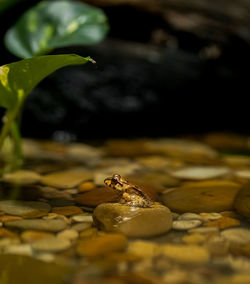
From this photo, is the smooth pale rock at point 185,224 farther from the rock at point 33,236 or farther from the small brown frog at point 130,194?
the rock at point 33,236

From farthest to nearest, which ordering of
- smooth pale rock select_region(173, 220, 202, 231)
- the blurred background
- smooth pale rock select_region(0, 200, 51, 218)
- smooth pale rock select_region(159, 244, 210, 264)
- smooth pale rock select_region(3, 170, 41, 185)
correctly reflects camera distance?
the blurred background → smooth pale rock select_region(3, 170, 41, 185) → smooth pale rock select_region(0, 200, 51, 218) → smooth pale rock select_region(173, 220, 202, 231) → smooth pale rock select_region(159, 244, 210, 264)

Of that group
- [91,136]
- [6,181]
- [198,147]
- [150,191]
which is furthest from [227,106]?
[6,181]

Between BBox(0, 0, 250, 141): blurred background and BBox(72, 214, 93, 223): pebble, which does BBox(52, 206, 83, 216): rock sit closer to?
BBox(72, 214, 93, 223): pebble

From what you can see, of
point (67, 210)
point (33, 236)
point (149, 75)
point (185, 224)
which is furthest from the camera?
point (149, 75)

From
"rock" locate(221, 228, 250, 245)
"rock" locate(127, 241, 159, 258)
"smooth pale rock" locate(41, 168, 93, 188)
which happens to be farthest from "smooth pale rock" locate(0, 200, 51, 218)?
"rock" locate(221, 228, 250, 245)

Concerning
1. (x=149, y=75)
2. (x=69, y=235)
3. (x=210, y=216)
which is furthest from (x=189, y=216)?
(x=149, y=75)

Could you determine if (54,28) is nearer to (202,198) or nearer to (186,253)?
(202,198)

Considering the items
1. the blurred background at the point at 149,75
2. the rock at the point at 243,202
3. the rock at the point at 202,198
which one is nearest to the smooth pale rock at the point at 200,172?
the rock at the point at 202,198
